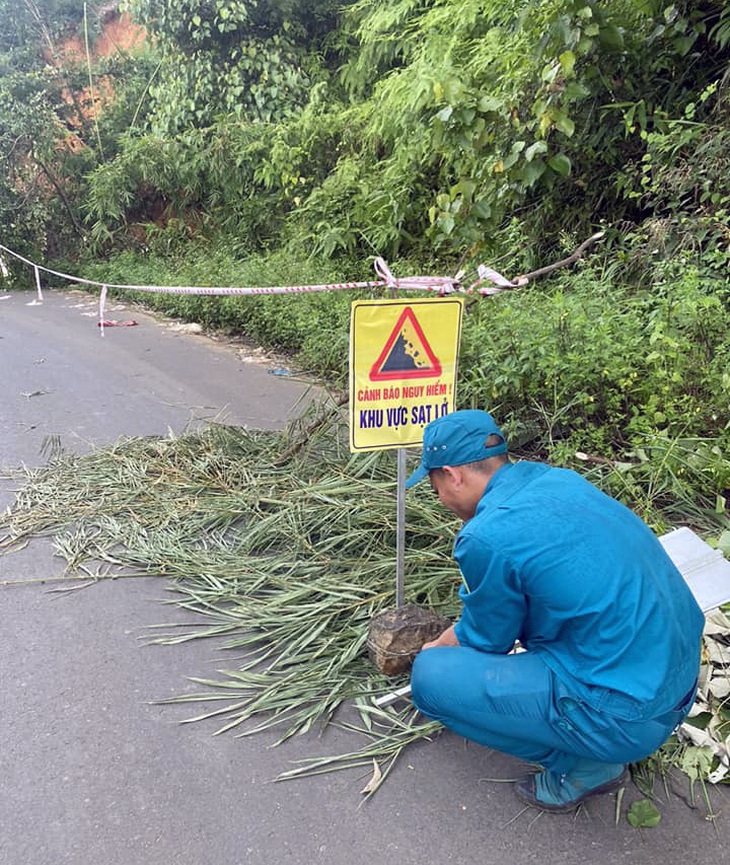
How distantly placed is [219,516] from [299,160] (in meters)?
8.77

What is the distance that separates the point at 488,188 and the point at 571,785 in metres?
5.24

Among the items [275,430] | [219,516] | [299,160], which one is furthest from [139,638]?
[299,160]

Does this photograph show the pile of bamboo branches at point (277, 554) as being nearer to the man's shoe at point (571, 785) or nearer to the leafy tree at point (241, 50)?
the man's shoe at point (571, 785)

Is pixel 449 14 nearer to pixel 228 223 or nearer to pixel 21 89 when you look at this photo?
pixel 228 223

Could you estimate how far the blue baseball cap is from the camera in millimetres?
2105

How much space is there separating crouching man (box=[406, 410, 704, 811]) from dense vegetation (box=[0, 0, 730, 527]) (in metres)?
1.64

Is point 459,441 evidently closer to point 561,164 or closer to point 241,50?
point 561,164

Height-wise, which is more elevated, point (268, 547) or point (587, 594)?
point (587, 594)

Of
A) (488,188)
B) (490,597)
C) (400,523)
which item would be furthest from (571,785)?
(488,188)

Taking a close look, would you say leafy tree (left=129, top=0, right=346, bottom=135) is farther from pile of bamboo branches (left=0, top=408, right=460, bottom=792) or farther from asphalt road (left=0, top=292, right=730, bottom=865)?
asphalt road (left=0, top=292, right=730, bottom=865)

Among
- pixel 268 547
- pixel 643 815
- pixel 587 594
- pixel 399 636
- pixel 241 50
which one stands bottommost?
pixel 268 547

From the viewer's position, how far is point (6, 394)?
6.90 m

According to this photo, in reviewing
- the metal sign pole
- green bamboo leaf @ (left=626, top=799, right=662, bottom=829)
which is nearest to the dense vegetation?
the metal sign pole

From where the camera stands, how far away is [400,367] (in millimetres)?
2705
